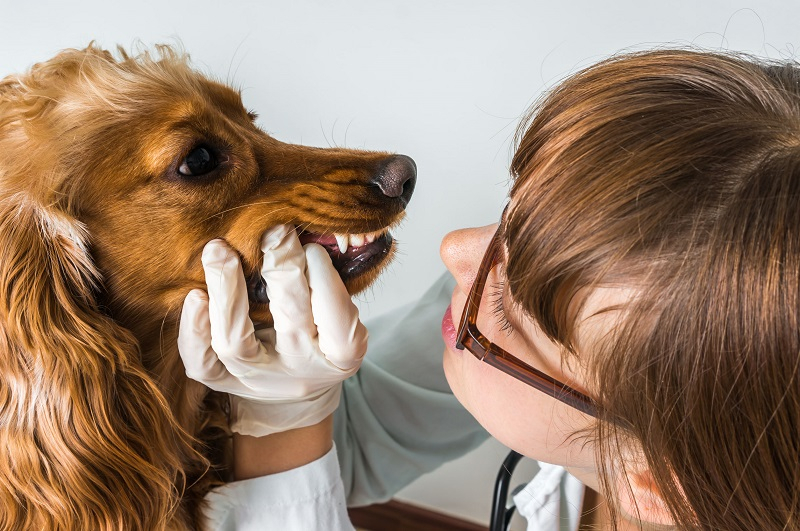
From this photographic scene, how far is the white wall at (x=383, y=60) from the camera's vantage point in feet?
5.14

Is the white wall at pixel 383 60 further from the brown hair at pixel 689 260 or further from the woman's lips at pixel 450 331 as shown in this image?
the brown hair at pixel 689 260

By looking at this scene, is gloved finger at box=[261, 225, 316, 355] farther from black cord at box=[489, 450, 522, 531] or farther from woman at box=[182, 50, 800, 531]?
black cord at box=[489, 450, 522, 531]

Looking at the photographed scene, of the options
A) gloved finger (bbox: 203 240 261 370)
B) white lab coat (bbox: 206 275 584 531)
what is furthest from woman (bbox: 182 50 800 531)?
white lab coat (bbox: 206 275 584 531)

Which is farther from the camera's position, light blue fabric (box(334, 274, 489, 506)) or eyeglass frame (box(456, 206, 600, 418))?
light blue fabric (box(334, 274, 489, 506))

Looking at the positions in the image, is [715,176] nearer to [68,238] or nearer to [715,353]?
[715,353]

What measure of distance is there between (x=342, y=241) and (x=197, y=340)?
0.89 feet

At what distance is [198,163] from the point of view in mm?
1005

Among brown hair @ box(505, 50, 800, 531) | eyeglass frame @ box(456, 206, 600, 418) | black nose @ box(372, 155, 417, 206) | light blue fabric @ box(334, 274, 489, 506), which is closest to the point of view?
brown hair @ box(505, 50, 800, 531)

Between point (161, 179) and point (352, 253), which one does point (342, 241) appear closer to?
point (352, 253)

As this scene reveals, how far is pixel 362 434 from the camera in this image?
1.56 metres

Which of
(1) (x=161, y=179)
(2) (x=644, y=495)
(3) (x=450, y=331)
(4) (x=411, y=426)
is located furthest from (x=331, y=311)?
(4) (x=411, y=426)

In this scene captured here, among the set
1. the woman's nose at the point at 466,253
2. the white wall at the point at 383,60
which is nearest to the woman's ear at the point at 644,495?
the woman's nose at the point at 466,253

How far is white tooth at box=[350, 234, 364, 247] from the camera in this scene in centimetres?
109

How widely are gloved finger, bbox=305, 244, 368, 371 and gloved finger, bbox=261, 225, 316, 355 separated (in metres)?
0.01
